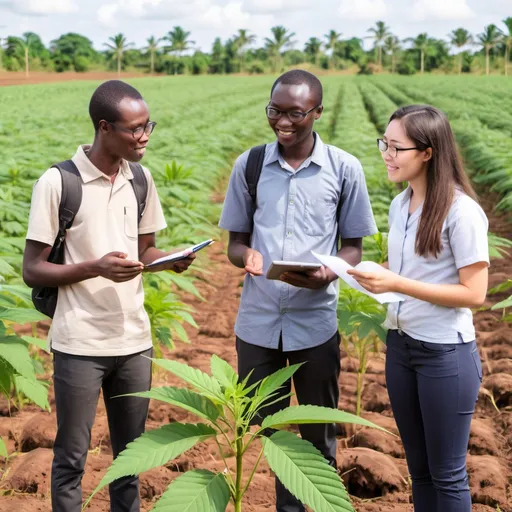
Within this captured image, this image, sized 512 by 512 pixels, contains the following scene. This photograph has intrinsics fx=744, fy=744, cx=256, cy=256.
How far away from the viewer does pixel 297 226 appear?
2764 mm

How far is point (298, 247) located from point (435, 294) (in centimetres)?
62

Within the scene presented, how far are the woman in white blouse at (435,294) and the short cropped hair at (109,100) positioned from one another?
876mm

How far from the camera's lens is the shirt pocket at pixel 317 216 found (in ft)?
9.05

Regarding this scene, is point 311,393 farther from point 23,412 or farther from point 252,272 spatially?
point 23,412

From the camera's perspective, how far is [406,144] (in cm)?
240

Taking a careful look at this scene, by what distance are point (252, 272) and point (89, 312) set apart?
1.93 feet

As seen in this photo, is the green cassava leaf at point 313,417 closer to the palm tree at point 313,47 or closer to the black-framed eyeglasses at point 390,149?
the black-framed eyeglasses at point 390,149

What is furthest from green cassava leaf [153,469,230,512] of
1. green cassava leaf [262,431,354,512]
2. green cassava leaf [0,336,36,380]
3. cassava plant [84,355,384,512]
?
green cassava leaf [0,336,36,380]

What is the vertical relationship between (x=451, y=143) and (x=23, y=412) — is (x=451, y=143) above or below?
above

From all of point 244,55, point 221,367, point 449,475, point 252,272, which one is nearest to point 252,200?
point 252,272

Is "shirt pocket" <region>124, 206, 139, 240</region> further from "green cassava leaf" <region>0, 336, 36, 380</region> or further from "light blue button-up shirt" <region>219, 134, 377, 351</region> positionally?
"green cassava leaf" <region>0, 336, 36, 380</region>

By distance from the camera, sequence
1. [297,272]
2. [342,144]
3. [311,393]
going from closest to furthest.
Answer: [297,272] < [311,393] < [342,144]

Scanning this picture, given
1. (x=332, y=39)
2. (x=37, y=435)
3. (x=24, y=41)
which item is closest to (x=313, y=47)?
(x=332, y=39)

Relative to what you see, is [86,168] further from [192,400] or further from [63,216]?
[192,400]
